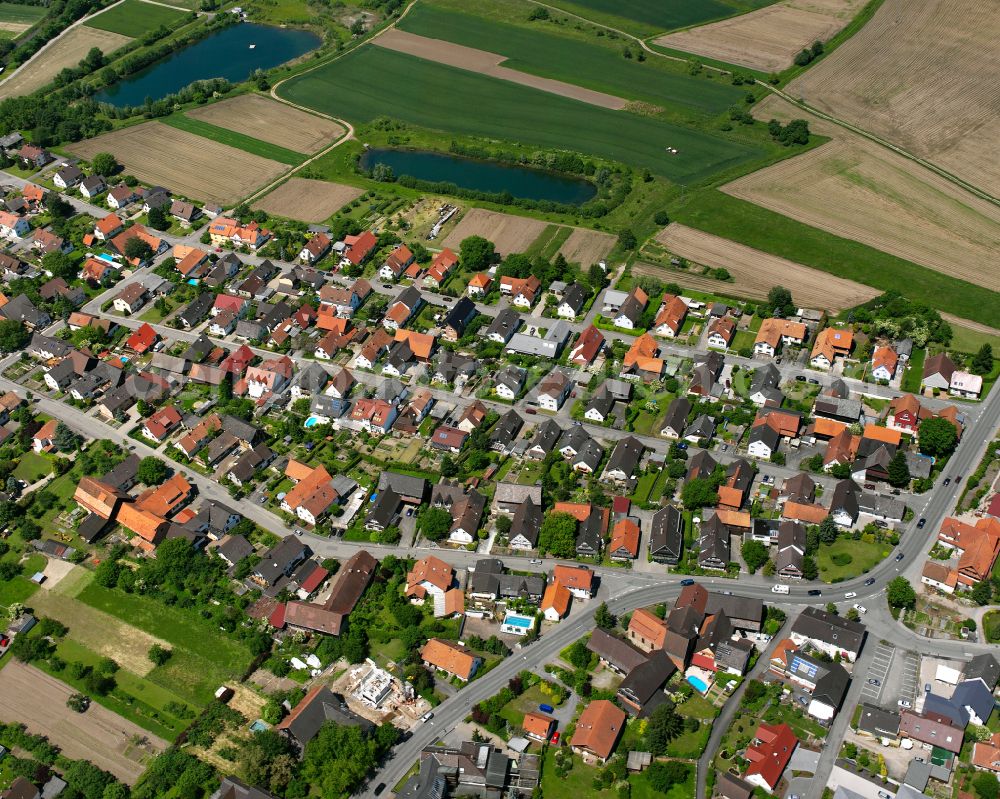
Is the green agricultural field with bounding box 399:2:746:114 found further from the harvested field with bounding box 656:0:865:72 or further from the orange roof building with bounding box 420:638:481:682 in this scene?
the orange roof building with bounding box 420:638:481:682

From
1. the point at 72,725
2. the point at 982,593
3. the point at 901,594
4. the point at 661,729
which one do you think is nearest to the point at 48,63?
the point at 72,725

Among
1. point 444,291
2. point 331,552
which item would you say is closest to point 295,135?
point 444,291

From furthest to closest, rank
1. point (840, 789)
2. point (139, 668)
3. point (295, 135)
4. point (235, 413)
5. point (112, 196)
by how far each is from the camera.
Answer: point (295, 135) → point (112, 196) → point (235, 413) → point (139, 668) → point (840, 789)

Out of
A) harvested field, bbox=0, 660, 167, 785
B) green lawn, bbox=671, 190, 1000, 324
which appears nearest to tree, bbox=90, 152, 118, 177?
green lawn, bbox=671, 190, 1000, 324

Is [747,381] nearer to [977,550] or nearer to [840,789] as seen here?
[977,550]

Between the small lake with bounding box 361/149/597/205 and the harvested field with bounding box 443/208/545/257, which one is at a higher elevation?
the small lake with bounding box 361/149/597/205

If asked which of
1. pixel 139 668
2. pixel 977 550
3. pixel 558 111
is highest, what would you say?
pixel 558 111

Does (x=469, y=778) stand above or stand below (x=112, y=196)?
below
